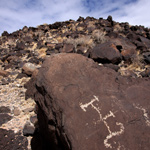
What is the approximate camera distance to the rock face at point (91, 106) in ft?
5.38

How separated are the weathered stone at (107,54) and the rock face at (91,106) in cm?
399

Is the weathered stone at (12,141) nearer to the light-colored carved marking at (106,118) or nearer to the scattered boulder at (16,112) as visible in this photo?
the scattered boulder at (16,112)

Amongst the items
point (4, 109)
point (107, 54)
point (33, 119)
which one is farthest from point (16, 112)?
point (107, 54)

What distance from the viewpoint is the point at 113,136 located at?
1642 mm

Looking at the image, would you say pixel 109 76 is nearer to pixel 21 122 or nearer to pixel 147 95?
pixel 147 95

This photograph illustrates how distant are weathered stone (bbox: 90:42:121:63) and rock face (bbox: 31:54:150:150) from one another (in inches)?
157

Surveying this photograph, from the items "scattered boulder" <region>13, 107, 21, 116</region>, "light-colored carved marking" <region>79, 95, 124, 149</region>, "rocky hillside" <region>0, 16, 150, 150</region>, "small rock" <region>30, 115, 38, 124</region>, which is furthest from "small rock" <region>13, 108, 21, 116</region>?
"light-colored carved marking" <region>79, 95, 124, 149</region>

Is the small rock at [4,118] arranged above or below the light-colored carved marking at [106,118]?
below

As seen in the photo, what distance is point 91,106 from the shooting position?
1.90 meters

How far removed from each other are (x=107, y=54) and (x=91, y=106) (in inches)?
192

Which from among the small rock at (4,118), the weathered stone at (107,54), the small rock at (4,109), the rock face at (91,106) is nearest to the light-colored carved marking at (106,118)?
the rock face at (91,106)

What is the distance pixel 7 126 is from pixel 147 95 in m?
3.24

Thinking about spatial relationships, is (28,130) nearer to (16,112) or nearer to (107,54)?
(16,112)

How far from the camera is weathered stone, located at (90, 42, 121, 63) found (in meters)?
6.35
